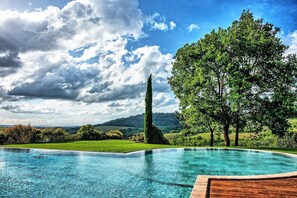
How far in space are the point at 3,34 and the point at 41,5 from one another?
12.8 feet

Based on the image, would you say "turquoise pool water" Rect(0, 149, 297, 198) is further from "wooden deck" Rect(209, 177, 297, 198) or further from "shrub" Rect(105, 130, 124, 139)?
"shrub" Rect(105, 130, 124, 139)

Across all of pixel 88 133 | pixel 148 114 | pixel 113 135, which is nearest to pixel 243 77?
pixel 148 114

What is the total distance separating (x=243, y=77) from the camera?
22016mm

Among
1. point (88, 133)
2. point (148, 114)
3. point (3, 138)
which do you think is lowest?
point (3, 138)

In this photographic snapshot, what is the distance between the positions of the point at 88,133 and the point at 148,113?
26.2 ft

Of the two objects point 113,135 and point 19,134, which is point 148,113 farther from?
point 19,134

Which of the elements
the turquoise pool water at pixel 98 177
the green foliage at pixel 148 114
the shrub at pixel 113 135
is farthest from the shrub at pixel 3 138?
the green foliage at pixel 148 114

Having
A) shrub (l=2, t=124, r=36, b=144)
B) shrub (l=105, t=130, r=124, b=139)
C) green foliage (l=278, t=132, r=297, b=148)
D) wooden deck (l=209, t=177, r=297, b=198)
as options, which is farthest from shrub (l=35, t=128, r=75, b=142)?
wooden deck (l=209, t=177, r=297, b=198)

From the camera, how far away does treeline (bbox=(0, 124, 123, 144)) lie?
24.4 meters

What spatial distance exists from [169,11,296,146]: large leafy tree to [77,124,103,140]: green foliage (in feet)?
41.6

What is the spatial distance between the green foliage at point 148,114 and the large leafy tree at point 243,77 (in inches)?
214

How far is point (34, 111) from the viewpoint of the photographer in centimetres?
3162

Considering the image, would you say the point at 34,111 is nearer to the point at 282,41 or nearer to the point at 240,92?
the point at 240,92

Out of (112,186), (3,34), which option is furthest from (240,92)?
(3,34)
